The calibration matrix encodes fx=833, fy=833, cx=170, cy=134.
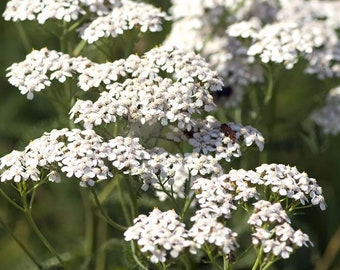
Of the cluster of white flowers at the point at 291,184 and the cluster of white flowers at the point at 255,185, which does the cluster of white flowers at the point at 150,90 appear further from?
the cluster of white flowers at the point at 291,184

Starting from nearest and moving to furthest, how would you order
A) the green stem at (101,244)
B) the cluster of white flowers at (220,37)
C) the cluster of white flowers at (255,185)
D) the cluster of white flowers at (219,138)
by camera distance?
1. the cluster of white flowers at (255,185)
2. the cluster of white flowers at (219,138)
3. the green stem at (101,244)
4. the cluster of white flowers at (220,37)

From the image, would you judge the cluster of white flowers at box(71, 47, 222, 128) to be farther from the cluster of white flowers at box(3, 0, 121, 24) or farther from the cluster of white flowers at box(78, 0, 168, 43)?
the cluster of white flowers at box(3, 0, 121, 24)

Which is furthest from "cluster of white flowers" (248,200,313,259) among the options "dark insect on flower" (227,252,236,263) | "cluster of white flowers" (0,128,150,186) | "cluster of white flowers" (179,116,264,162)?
"cluster of white flowers" (0,128,150,186)

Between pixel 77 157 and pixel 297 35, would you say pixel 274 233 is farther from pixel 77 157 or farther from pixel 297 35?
pixel 297 35

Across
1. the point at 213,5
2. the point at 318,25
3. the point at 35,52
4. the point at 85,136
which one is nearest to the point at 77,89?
the point at 35,52

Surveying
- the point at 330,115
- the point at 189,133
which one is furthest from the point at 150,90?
the point at 330,115

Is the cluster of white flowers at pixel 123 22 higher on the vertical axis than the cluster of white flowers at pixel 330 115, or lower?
higher

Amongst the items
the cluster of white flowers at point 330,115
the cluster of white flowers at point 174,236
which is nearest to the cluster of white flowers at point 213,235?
the cluster of white flowers at point 174,236
